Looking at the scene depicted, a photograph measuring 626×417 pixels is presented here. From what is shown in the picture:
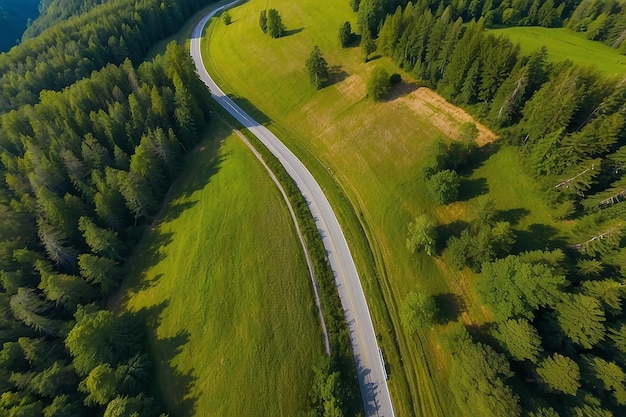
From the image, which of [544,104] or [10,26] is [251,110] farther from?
[10,26]

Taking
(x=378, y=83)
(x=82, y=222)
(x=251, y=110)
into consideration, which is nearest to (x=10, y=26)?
(x=251, y=110)

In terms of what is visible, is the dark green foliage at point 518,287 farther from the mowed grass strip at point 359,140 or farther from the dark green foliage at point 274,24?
the dark green foliage at point 274,24

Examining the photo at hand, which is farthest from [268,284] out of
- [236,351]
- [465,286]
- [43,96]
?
[43,96]

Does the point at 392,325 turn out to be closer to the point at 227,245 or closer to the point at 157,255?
the point at 227,245

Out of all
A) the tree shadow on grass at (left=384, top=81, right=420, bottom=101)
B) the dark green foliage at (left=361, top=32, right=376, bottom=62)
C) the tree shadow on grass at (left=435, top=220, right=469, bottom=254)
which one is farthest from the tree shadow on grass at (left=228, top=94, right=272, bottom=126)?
the tree shadow on grass at (left=435, top=220, right=469, bottom=254)

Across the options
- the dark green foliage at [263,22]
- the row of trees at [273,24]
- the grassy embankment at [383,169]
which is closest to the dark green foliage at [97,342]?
the grassy embankment at [383,169]

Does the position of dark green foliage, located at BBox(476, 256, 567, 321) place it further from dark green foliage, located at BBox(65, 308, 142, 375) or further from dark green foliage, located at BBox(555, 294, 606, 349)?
dark green foliage, located at BBox(65, 308, 142, 375)
